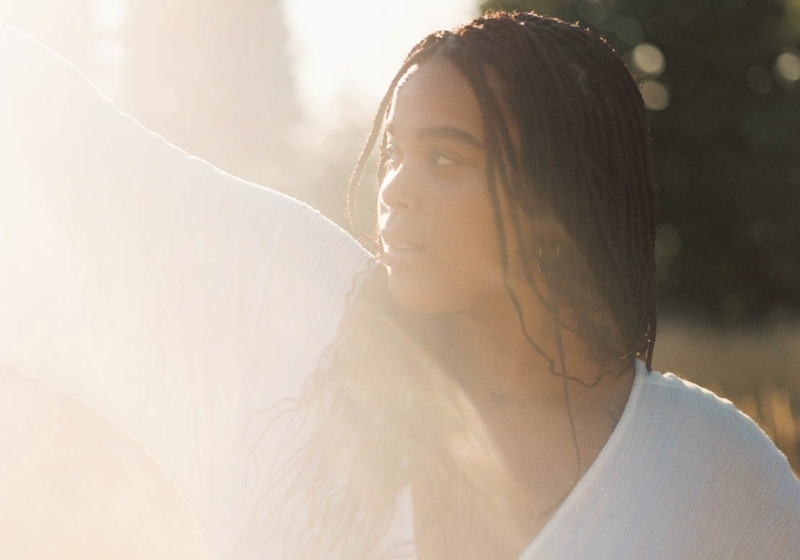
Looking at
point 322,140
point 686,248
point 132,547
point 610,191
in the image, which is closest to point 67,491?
point 132,547

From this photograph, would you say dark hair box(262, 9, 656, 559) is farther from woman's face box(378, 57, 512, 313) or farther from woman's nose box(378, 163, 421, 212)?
woman's nose box(378, 163, 421, 212)

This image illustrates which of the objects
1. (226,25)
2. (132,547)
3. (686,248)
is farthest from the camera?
(226,25)

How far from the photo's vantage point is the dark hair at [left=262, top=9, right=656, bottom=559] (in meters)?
2.15

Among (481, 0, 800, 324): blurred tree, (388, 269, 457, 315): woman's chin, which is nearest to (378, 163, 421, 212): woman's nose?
(388, 269, 457, 315): woman's chin

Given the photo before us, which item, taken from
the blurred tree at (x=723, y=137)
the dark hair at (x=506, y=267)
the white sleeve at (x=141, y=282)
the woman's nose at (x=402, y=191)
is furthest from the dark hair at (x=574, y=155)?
the blurred tree at (x=723, y=137)

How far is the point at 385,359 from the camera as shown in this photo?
7.70ft

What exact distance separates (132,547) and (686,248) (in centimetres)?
1312

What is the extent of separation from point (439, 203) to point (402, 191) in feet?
0.26

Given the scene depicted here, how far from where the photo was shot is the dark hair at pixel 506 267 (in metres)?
2.15

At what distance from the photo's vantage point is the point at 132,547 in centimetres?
823

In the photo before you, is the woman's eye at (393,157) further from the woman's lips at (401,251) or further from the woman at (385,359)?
the woman's lips at (401,251)

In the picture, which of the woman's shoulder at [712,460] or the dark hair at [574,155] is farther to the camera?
the woman's shoulder at [712,460]

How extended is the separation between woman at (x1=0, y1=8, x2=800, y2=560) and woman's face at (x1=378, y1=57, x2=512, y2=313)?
100 mm

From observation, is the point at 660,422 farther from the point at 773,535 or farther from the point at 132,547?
the point at 132,547
